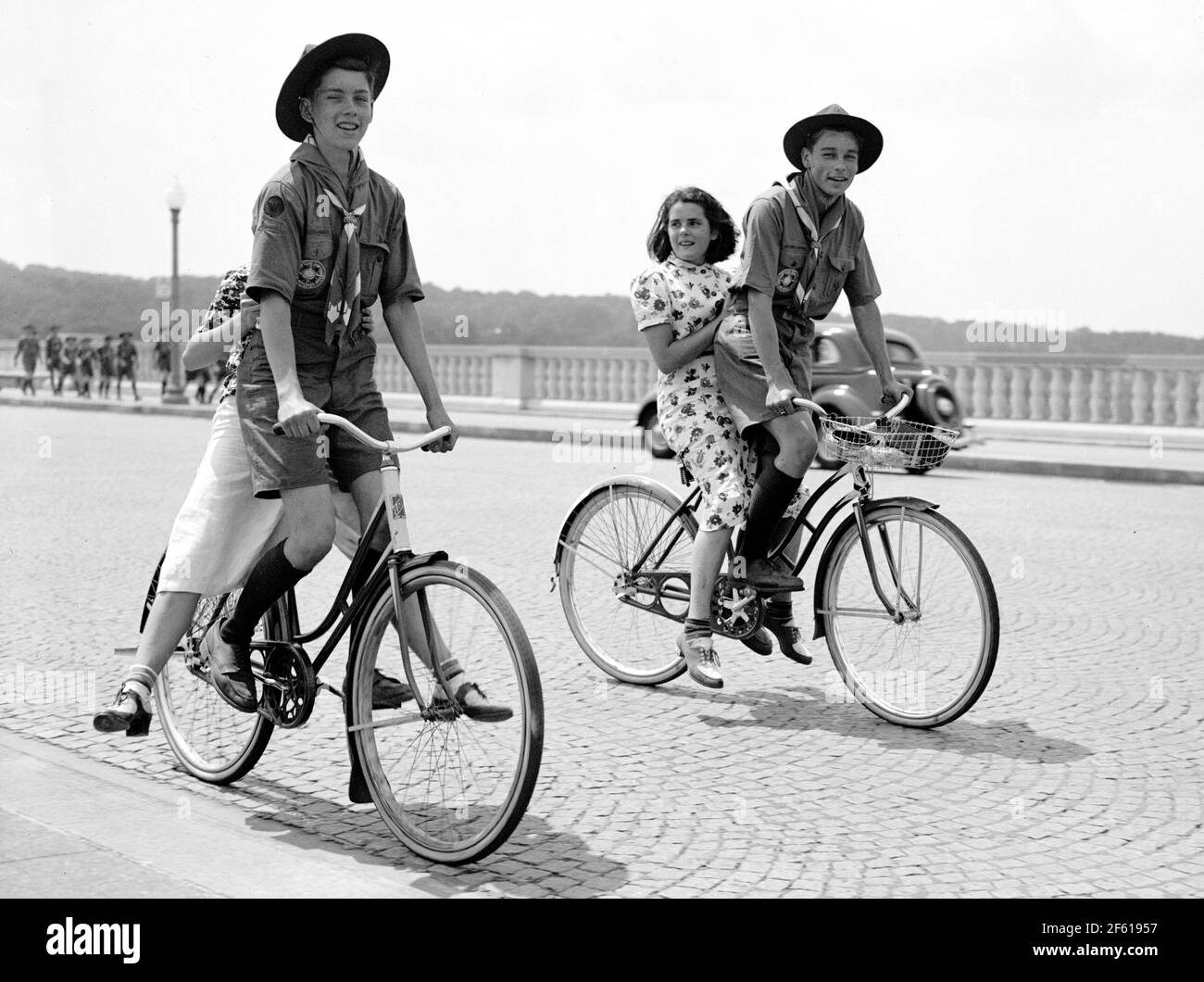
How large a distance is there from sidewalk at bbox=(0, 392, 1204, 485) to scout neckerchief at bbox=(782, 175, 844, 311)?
1072 cm

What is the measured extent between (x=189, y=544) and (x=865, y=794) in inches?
75.9

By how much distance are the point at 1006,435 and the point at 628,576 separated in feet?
52.0

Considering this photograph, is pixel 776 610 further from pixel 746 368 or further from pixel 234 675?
pixel 234 675

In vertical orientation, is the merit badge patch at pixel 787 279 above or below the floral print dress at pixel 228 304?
above

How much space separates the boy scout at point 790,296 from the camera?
5.03 meters

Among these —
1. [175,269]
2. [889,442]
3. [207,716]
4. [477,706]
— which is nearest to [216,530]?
[207,716]

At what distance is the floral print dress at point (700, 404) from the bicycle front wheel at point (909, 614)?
394mm

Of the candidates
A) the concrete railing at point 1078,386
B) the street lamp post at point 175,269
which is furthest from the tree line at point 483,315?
the concrete railing at point 1078,386

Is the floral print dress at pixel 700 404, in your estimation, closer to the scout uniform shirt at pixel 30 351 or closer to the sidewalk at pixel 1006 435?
the sidewalk at pixel 1006 435

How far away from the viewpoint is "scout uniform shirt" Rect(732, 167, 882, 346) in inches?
198

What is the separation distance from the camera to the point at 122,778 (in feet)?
14.4

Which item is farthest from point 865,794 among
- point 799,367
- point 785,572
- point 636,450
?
point 636,450

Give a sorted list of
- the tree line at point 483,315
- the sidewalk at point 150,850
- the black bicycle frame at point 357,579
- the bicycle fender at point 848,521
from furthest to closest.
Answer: the tree line at point 483,315
the bicycle fender at point 848,521
the black bicycle frame at point 357,579
the sidewalk at point 150,850

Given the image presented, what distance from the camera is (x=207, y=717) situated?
4590 mm
